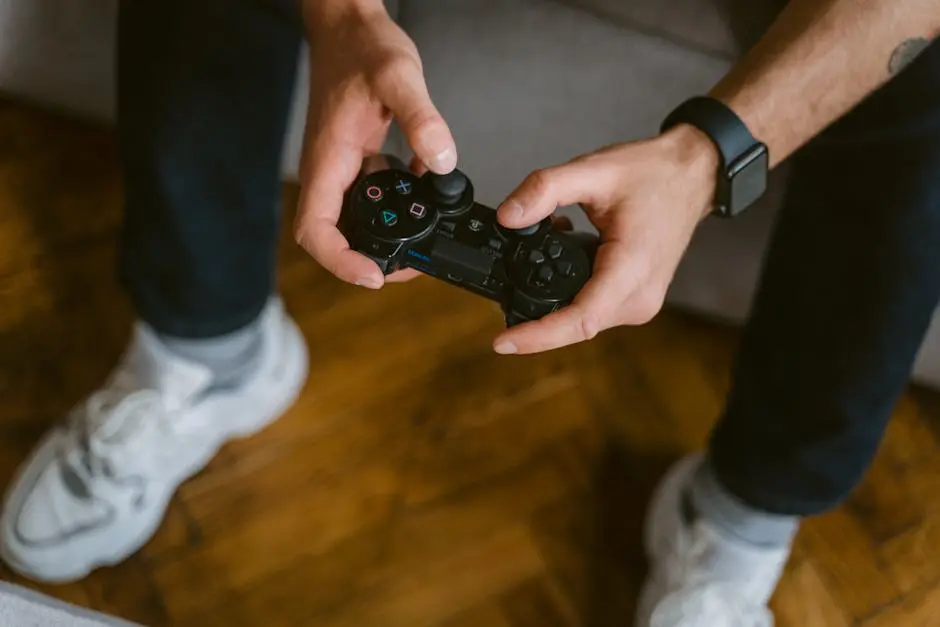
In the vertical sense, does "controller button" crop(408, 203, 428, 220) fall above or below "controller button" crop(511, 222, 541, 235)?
below

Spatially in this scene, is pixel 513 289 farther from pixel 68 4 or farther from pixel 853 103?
pixel 68 4

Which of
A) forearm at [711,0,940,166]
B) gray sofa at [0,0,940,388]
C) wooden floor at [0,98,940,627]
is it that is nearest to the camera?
→ forearm at [711,0,940,166]

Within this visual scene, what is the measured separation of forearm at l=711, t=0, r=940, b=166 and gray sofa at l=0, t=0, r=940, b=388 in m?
0.11

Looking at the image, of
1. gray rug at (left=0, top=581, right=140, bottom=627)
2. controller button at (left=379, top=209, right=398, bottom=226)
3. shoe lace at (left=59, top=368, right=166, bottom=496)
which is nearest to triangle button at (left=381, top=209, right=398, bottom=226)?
controller button at (left=379, top=209, right=398, bottom=226)

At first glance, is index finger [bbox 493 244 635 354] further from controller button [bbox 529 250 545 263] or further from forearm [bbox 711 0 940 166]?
forearm [bbox 711 0 940 166]

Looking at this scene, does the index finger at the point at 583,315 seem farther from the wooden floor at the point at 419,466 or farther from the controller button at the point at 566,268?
the wooden floor at the point at 419,466

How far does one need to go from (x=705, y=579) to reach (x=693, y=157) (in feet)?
1.21

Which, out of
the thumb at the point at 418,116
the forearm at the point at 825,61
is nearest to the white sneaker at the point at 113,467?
the thumb at the point at 418,116

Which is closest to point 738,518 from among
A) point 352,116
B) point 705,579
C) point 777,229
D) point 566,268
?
point 705,579

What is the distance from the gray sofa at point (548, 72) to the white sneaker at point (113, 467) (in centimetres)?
24

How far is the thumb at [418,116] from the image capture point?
0.52 metres

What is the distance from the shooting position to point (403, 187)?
0.55 m

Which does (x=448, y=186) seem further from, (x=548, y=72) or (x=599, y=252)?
(x=548, y=72)

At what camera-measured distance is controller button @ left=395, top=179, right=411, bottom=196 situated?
0.55 metres
